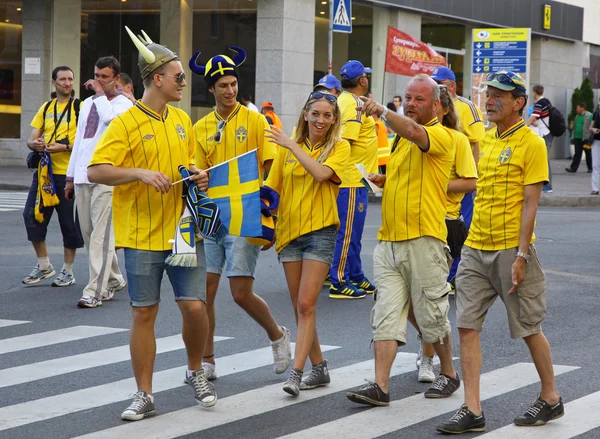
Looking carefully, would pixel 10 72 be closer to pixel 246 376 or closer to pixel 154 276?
pixel 246 376

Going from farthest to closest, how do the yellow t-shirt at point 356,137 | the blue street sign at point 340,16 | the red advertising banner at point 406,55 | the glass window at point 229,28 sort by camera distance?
the glass window at point 229,28 → the red advertising banner at point 406,55 → the blue street sign at point 340,16 → the yellow t-shirt at point 356,137

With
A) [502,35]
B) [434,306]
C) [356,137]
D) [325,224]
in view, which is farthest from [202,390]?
[502,35]

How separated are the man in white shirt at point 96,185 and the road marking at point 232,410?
3318 mm

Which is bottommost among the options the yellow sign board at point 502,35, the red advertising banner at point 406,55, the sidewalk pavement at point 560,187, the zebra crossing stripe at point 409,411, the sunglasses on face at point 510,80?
the zebra crossing stripe at point 409,411

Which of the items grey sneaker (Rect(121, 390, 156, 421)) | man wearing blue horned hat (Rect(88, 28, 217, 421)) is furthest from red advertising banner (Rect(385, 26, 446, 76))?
grey sneaker (Rect(121, 390, 156, 421))

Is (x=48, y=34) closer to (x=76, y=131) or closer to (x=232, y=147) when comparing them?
(x=76, y=131)

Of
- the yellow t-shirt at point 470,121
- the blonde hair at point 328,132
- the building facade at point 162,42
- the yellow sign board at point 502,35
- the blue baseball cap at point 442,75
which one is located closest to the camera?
the blonde hair at point 328,132

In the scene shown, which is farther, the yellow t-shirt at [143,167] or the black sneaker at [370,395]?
the black sneaker at [370,395]

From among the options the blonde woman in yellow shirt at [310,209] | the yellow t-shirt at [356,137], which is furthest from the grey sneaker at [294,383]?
the yellow t-shirt at [356,137]

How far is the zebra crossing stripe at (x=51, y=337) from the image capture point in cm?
835

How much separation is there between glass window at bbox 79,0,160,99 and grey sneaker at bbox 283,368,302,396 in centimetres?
2204

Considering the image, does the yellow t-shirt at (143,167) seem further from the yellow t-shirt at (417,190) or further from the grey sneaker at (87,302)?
the grey sneaker at (87,302)

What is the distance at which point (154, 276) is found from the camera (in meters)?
6.37

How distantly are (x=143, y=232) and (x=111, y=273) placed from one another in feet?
15.1
